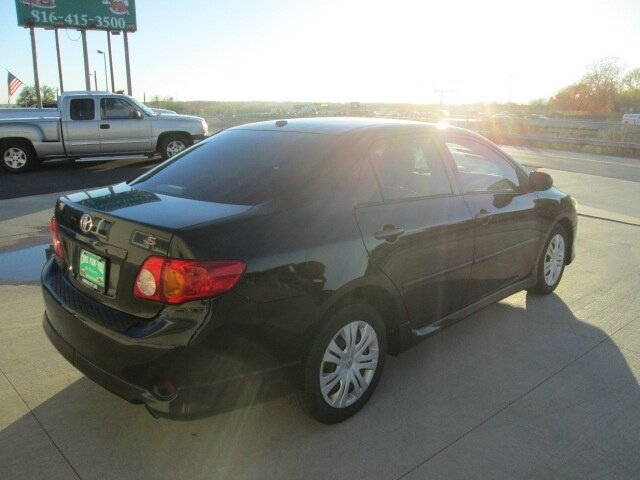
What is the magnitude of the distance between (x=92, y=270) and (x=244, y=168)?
1.01 m

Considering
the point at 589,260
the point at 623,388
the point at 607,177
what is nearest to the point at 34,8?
the point at 607,177

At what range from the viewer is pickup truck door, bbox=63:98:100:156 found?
1295 cm

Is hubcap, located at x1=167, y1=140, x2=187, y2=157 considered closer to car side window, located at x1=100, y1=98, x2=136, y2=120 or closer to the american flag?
car side window, located at x1=100, y1=98, x2=136, y2=120

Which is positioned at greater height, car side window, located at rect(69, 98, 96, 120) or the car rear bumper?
car side window, located at rect(69, 98, 96, 120)

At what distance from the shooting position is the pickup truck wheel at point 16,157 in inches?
494

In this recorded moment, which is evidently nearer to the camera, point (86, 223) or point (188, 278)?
point (188, 278)

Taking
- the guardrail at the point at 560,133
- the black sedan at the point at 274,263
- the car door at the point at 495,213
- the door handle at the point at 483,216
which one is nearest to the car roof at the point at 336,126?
the black sedan at the point at 274,263

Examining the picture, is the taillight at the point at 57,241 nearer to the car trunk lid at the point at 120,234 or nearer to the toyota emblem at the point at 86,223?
the car trunk lid at the point at 120,234

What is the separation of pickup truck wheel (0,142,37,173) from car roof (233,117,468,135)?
10868 mm

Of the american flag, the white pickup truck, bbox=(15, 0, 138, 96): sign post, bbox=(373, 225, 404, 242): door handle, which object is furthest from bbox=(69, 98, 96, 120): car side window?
the american flag

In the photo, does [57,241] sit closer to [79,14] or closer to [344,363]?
[344,363]

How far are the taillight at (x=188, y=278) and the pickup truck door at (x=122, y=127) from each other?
12010 mm

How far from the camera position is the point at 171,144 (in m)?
14.0

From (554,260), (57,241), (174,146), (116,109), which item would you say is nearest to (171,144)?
(174,146)
